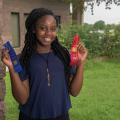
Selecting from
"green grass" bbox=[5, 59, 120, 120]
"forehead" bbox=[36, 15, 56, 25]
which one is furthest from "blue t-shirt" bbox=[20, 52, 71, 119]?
"green grass" bbox=[5, 59, 120, 120]

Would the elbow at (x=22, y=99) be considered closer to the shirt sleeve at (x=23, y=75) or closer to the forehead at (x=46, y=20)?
the shirt sleeve at (x=23, y=75)

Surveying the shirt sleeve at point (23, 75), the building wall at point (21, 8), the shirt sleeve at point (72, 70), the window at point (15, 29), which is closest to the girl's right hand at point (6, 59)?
the shirt sleeve at point (23, 75)

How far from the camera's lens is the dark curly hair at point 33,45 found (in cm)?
270

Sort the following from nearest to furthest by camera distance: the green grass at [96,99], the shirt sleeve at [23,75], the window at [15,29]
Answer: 1. the shirt sleeve at [23,75]
2. the green grass at [96,99]
3. the window at [15,29]

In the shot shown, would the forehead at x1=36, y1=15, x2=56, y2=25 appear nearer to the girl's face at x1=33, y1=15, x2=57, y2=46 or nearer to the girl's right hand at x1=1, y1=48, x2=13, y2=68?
the girl's face at x1=33, y1=15, x2=57, y2=46

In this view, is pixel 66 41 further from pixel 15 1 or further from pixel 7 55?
pixel 7 55

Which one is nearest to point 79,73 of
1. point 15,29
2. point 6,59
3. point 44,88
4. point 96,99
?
point 44,88

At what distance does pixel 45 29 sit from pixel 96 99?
192 inches

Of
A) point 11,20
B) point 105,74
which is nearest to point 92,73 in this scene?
point 105,74

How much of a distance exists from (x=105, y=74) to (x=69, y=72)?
25.9 feet

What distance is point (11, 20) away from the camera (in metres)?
15.9

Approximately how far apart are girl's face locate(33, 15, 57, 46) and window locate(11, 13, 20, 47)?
13.5 m

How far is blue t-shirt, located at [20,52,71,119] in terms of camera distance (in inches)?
105

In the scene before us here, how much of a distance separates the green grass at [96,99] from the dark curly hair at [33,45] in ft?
10.1
